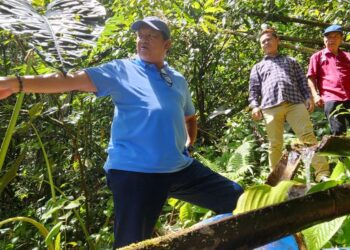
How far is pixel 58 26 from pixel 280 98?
3.08 m

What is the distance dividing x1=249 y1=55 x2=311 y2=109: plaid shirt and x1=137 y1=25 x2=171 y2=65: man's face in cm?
232

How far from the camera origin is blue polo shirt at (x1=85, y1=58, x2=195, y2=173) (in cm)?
223

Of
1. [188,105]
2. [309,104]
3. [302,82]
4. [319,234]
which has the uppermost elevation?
[188,105]

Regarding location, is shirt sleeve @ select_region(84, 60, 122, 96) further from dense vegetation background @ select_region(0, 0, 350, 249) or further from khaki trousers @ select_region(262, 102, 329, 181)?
khaki trousers @ select_region(262, 102, 329, 181)

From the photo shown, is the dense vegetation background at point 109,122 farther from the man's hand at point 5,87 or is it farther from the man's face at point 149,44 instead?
the man's hand at point 5,87

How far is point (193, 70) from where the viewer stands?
5719 millimetres

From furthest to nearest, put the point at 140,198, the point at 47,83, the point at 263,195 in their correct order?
1. the point at 140,198
2. the point at 47,83
3. the point at 263,195

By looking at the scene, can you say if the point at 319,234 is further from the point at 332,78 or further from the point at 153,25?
the point at 332,78

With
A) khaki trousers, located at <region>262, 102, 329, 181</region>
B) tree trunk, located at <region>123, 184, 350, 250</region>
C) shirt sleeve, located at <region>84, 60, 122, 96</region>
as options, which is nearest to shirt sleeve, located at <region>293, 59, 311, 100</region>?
khaki trousers, located at <region>262, 102, 329, 181</region>

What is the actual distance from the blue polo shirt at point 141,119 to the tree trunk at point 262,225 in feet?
5.22

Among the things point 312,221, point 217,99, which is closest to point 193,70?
point 217,99

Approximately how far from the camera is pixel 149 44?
2.44m

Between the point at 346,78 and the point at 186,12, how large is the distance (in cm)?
189

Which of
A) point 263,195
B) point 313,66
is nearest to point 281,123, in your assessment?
point 313,66
